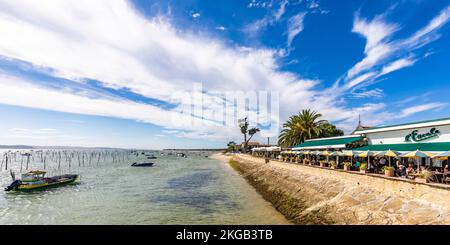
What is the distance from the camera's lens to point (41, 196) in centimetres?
3294

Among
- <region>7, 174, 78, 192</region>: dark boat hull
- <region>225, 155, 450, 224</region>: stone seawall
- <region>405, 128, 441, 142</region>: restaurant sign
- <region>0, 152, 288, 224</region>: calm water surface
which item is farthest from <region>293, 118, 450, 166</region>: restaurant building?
<region>7, 174, 78, 192</region>: dark boat hull

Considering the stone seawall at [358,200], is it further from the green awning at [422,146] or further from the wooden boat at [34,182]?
the wooden boat at [34,182]

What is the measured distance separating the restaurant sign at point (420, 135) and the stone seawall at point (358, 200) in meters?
7.25

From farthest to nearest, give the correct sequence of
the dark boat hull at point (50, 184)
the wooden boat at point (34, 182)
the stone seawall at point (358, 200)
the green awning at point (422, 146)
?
the dark boat hull at point (50, 184) → the wooden boat at point (34, 182) → the green awning at point (422, 146) → the stone seawall at point (358, 200)

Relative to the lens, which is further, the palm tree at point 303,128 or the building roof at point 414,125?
the palm tree at point 303,128

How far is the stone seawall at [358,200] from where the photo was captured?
13.7 m

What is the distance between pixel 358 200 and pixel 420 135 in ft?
33.1

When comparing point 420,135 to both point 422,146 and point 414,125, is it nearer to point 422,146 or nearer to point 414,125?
point 414,125

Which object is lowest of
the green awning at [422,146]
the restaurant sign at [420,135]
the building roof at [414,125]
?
the green awning at [422,146]

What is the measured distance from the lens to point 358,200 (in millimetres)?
18188

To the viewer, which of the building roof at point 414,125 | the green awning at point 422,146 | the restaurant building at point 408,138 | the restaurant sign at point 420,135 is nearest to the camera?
the green awning at point 422,146

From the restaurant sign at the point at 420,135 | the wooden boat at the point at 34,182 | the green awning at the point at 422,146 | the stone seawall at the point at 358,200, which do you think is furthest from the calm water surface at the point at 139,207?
the restaurant sign at the point at 420,135

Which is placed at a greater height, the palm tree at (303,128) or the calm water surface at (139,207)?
the palm tree at (303,128)
